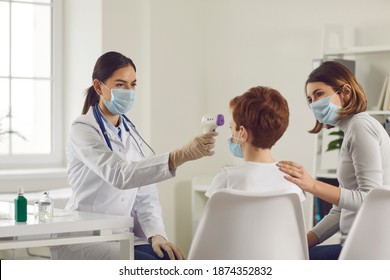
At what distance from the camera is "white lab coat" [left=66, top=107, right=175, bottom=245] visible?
8.43ft

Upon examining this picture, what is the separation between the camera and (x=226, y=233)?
1883 millimetres

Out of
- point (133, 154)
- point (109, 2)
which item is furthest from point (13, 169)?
point (133, 154)

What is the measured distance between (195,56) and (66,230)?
3.13 meters

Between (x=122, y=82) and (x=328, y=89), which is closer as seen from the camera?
(x=328, y=89)

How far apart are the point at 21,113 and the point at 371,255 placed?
3552 mm

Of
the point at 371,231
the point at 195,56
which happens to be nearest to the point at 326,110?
the point at 371,231

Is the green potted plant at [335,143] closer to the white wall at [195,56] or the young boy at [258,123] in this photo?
the white wall at [195,56]

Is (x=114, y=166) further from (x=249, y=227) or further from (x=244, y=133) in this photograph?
(x=249, y=227)

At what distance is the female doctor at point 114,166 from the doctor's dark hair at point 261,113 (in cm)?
20

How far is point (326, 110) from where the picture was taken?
258 cm

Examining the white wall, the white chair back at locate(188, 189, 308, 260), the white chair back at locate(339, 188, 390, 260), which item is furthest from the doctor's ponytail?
the white wall

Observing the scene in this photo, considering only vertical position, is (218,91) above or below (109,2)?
below

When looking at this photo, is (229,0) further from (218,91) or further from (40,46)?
(40,46)
